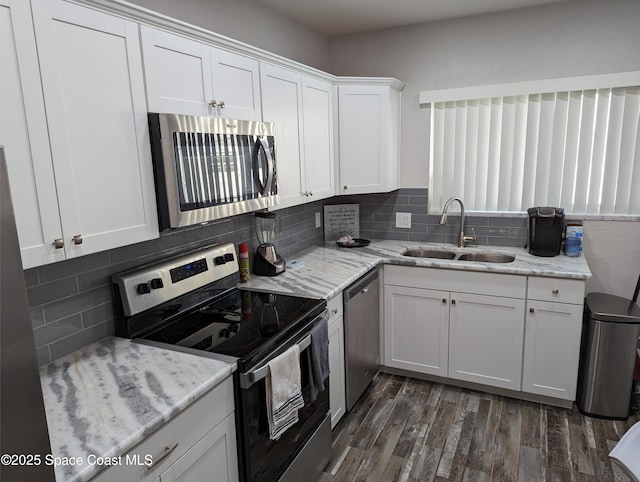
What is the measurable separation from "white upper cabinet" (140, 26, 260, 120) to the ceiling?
0.96 metres

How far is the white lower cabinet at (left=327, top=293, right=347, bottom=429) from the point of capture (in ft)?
7.66

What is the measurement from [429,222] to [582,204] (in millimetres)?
1060

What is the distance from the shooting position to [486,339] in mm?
2793

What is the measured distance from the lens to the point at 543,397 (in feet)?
8.95

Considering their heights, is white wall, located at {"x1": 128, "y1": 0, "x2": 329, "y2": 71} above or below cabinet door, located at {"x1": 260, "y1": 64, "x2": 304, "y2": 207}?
above

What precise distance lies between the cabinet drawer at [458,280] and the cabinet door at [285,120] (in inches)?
36.0

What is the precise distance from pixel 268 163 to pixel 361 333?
4.14ft

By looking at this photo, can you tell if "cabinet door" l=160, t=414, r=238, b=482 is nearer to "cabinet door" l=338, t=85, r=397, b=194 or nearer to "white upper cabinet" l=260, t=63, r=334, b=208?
"white upper cabinet" l=260, t=63, r=334, b=208

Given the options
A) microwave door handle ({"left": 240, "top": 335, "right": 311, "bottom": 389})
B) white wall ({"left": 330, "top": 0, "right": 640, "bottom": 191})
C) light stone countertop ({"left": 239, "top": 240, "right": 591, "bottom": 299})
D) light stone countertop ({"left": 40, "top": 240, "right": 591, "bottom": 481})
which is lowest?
microwave door handle ({"left": 240, "top": 335, "right": 311, "bottom": 389})

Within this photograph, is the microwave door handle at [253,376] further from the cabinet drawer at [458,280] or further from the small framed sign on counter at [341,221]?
the small framed sign on counter at [341,221]

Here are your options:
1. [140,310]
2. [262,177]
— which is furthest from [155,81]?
[140,310]

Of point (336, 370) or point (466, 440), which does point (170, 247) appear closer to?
point (336, 370)

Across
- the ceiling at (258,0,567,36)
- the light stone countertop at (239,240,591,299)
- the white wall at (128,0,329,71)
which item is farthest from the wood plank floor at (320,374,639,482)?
the ceiling at (258,0,567,36)

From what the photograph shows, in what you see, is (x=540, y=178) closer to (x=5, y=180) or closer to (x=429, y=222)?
(x=429, y=222)
